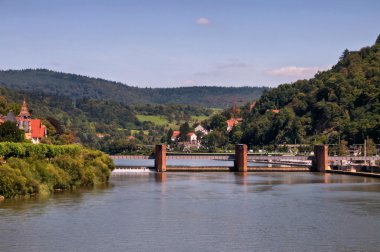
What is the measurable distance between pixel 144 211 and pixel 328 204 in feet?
55.2

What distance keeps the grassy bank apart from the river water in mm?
1948

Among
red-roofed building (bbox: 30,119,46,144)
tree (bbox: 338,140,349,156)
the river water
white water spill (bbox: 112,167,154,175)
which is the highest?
red-roofed building (bbox: 30,119,46,144)

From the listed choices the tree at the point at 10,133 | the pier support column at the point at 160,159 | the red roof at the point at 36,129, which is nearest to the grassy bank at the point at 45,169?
the tree at the point at 10,133

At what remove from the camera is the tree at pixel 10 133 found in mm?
97500

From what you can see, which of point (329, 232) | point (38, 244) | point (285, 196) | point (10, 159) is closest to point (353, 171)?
point (285, 196)

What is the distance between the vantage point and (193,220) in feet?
180

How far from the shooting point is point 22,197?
6538cm

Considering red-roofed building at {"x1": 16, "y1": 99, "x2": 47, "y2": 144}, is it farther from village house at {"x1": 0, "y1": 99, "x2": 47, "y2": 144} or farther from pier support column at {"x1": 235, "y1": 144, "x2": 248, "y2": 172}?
pier support column at {"x1": 235, "y1": 144, "x2": 248, "y2": 172}

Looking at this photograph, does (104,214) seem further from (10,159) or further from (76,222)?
(10,159)

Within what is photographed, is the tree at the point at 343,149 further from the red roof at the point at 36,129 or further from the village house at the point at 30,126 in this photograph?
the red roof at the point at 36,129

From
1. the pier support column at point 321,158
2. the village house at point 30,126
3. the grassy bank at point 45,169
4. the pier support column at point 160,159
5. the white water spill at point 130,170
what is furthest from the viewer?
the village house at point 30,126

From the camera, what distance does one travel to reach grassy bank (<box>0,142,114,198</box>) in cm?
6488

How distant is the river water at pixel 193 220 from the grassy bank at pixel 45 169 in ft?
6.39

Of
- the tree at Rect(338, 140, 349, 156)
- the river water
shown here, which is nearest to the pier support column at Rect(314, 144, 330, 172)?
the tree at Rect(338, 140, 349, 156)
